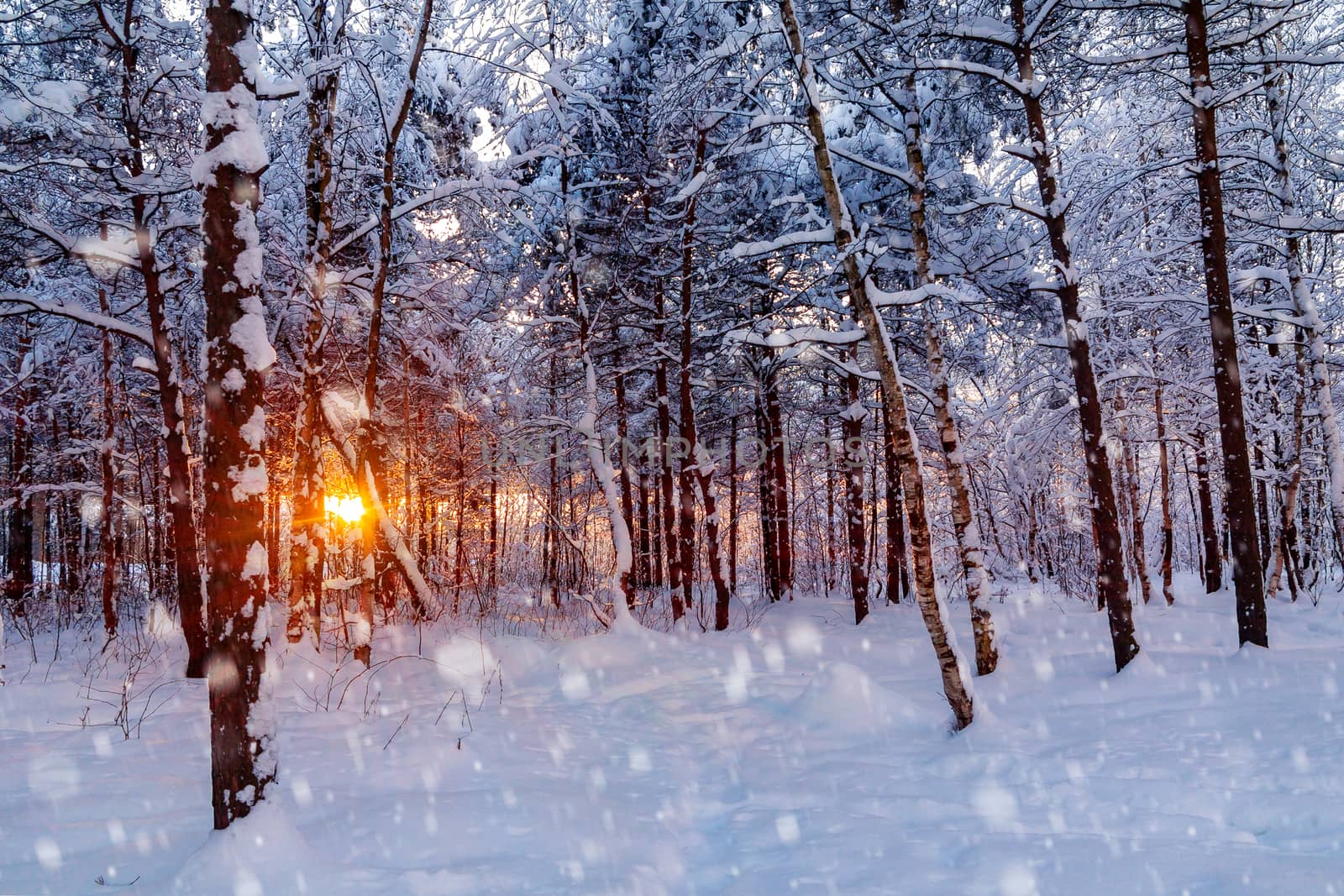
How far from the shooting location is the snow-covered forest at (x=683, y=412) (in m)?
4.08

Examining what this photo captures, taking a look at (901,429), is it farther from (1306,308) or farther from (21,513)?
(21,513)

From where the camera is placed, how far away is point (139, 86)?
8898 millimetres

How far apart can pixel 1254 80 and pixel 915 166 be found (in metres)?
3.91

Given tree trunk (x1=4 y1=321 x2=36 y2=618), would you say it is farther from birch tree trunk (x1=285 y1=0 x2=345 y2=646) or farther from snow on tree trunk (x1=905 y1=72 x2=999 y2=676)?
snow on tree trunk (x1=905 y1=72 x2=999 y2=676)

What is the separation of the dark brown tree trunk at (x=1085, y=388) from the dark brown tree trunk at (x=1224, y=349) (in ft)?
4.32

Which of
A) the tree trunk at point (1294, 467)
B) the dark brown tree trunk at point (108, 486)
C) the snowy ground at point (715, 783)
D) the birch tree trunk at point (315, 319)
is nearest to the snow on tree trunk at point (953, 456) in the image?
the snowy ground at point (715, 783)

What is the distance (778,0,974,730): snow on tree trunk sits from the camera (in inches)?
256

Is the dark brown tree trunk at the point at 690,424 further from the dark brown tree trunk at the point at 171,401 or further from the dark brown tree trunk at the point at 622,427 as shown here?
the dark brown tree trunk at the point at 171,401

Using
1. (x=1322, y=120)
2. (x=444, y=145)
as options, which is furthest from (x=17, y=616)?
(x=1322, y=120)

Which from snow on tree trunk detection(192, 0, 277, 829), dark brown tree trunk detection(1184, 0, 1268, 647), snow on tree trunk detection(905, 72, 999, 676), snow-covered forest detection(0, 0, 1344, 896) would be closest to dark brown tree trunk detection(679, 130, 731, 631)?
snow-covered forest detection(0, 0, 1344, 896)

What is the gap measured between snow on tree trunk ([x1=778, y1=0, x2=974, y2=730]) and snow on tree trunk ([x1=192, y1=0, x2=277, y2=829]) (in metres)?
4.82

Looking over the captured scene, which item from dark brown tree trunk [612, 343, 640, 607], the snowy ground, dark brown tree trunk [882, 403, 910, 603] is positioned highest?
dark brown tree trunk [612, 343, 640, 607]

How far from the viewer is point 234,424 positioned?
397 cm

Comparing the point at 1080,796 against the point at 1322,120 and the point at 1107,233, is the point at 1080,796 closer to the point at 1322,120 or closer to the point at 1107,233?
the point at 1107,233
